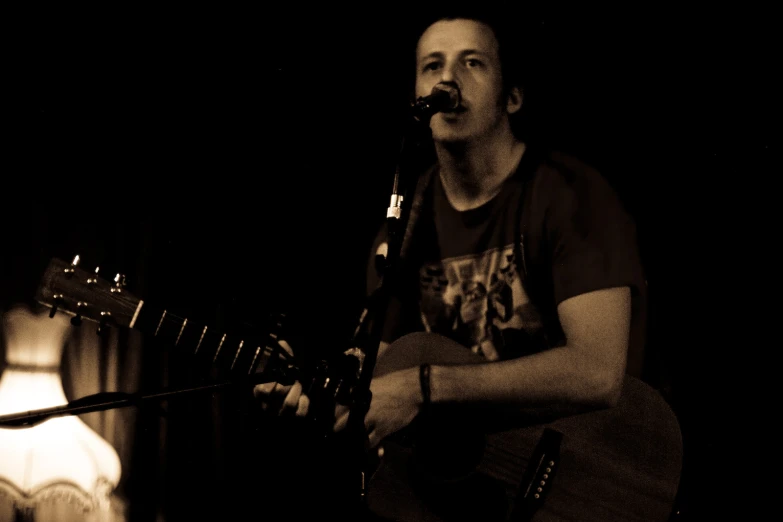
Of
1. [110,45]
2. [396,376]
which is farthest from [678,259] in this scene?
[110,45]

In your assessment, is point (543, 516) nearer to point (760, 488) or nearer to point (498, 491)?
point (498, 491)

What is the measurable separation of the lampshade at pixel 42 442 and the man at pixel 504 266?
4.51 ft

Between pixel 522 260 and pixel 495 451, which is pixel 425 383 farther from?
pixel 522 260

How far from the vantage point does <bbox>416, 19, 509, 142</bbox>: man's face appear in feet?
7.30

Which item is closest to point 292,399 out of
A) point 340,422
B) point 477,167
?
point 340,422

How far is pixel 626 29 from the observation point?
2133 mm

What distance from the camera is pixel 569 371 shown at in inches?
73.4

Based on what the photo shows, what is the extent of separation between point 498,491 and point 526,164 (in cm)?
93

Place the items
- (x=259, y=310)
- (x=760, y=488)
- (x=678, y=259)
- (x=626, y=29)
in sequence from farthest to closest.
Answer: (x=259, y=310) → (x=626, y=29) → (x=678, y=259) → (x=760, y=488)

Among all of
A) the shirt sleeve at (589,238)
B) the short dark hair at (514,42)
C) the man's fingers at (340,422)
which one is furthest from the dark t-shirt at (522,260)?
the man's fingers at (340,422)

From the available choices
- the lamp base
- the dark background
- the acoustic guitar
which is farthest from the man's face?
the lamp base

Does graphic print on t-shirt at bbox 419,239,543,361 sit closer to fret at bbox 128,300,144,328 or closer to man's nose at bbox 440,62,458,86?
man's nose at bbox 440,62,458,86

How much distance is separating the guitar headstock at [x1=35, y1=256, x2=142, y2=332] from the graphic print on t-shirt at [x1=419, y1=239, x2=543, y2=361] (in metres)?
0.85

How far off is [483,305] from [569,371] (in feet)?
1.13
